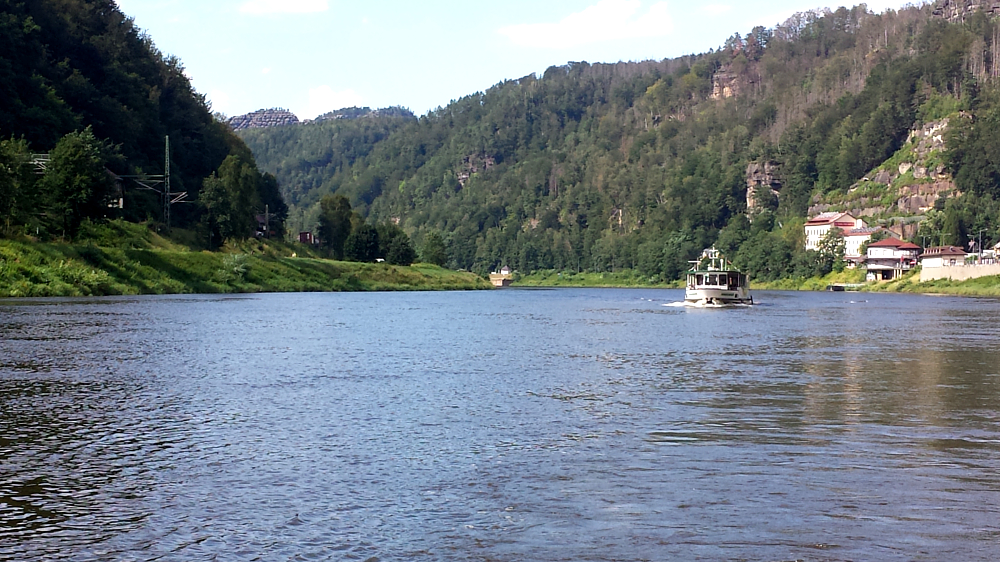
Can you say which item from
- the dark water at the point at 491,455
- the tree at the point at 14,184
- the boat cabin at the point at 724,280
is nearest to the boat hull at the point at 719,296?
the boat cabin at the point at 724,280

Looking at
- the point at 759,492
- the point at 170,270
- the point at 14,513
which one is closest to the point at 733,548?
the point at 759,492

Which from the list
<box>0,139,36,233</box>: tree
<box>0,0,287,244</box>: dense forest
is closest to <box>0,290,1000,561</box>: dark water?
<box>0,139,36,233</box>: tree

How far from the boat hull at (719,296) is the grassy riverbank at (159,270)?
6103cm

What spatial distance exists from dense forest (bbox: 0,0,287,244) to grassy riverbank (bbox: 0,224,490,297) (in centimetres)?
549

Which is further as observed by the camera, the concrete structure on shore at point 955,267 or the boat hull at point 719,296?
the concrete structure on shore at point 955,267

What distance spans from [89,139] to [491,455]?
127 meters

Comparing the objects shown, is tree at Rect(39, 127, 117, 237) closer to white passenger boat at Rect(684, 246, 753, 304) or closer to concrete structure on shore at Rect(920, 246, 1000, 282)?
white passenger boat at Rect(684, 246, 753, 304)

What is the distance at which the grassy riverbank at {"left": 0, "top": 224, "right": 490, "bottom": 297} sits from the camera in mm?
99312

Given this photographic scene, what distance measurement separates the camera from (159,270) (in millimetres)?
123188

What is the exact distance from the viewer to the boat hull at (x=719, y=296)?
118831 mm

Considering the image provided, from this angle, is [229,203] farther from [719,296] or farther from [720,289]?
[719,296]

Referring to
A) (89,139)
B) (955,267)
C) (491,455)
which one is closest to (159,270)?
(89,139)

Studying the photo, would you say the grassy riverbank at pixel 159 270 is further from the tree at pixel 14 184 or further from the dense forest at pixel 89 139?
the dense forest at pixel 89 139

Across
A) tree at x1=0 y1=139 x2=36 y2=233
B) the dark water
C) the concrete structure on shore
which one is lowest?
the dark water
